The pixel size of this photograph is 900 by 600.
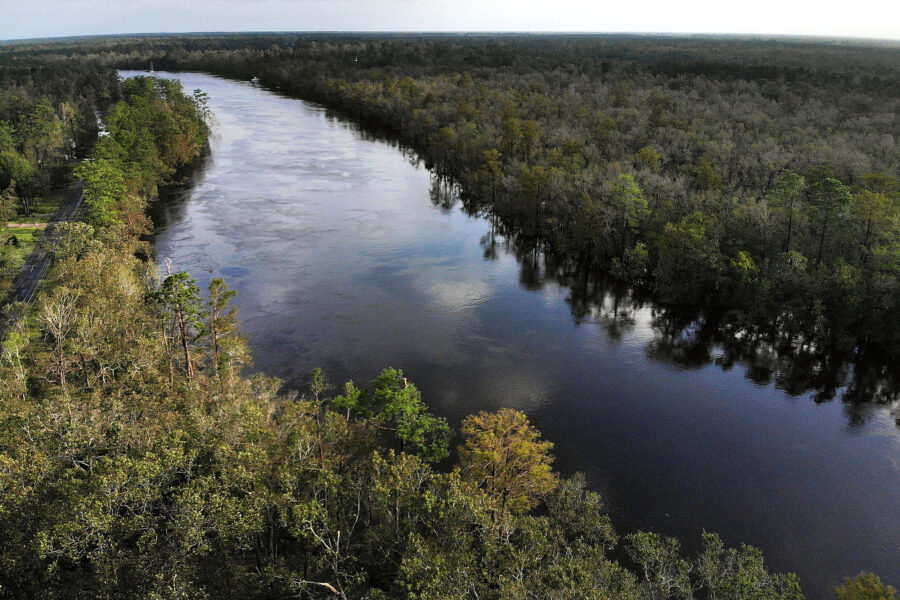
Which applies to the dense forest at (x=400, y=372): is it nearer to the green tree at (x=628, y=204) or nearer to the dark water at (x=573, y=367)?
the green tree at (x=628, y=204)

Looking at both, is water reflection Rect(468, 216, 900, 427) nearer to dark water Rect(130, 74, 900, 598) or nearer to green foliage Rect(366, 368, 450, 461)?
dark water Rect(130, 74, 900, 598)

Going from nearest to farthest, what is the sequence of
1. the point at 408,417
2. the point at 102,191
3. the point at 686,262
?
the point at 408,417 < the point at 686,262 < the point at 102,191

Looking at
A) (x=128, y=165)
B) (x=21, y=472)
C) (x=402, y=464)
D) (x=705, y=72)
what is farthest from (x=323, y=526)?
(x=705, y=72)

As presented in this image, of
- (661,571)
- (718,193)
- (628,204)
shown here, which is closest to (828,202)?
(718,193)

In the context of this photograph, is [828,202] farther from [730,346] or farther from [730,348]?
[730,348]

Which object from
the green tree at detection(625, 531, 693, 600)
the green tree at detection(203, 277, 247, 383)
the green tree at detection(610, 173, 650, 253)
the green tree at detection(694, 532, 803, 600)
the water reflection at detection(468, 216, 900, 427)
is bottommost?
the water reflection at detection(468, 216, 900, 427)

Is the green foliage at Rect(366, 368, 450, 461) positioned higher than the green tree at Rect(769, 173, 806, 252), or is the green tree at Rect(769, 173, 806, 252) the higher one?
the green tree at Rect(769, 173, 806, 252)

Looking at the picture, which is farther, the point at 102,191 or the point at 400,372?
the point at 102,191

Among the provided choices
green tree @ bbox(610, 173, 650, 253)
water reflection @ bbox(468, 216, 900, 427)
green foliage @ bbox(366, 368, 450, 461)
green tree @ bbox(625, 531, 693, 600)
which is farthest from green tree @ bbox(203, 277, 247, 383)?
green tree @ bbox(610, 173, 650, 253)
